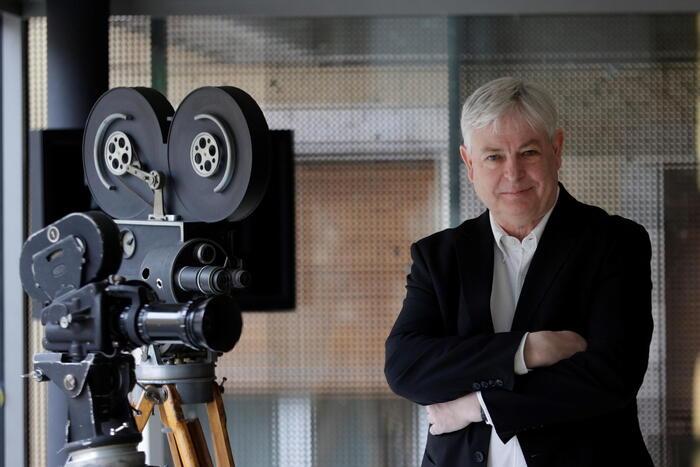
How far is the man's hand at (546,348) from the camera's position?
2189mm

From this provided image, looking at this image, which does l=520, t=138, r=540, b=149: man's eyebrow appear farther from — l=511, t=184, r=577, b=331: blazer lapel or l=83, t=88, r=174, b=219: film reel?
l=83, t=88, r=174, b=219: film reel

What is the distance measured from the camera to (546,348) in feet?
A: 7.18

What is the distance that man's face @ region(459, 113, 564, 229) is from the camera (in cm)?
229

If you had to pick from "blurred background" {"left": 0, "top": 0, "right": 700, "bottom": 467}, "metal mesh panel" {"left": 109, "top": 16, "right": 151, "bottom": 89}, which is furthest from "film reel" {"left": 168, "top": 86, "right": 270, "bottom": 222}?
"metal mesh panel" {"left": 109, "top": 16, "right": 151, "bottom": 89}

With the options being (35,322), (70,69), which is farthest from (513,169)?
(35,322)

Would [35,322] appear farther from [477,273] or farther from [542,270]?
[542,270]

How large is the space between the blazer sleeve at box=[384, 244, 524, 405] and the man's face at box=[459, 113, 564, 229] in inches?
10.0

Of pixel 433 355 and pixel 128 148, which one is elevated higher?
pixel 128 148

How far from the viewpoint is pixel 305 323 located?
13.2 ft

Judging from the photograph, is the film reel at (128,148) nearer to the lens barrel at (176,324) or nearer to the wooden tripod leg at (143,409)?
the wooden tripod leg at (143,409)

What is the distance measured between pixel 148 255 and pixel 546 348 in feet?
3.48

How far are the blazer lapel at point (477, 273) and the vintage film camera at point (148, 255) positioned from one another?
569mm

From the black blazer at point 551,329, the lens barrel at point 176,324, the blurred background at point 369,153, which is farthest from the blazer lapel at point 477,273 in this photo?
the blurred background at point 369,153

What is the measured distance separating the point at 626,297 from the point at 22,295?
2602mm
